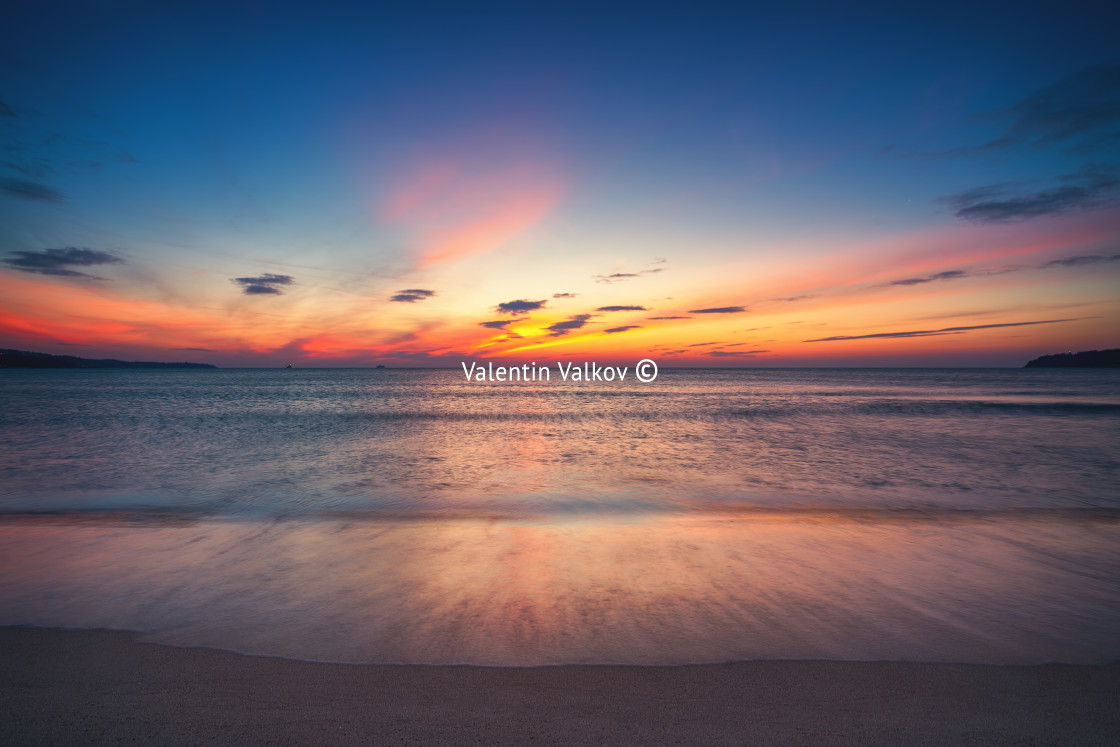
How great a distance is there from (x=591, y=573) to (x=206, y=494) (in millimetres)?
10420

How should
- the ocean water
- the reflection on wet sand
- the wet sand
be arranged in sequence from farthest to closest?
the ocean water
the reflection on wet sand
the wet sand

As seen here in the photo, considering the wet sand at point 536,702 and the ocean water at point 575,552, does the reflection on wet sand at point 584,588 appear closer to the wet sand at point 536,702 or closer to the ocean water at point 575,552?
the ocean water at point 575,552

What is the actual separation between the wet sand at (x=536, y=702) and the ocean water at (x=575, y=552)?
288 millimetres

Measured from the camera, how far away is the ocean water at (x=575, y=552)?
4504 mm

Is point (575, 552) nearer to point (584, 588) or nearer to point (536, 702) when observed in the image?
point (584, 588)

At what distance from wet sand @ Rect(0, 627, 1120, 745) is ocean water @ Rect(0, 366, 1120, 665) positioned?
288 millimetres

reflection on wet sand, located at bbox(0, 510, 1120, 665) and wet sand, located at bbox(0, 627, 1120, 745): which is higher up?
wet sand, located at bbox(0, 627, 1120, 745)

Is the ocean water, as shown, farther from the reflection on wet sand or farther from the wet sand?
the wet sand

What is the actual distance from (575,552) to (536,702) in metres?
3.78

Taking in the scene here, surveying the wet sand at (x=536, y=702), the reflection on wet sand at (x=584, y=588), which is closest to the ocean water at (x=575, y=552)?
the reflection on wet sand at (x=584, y=588)

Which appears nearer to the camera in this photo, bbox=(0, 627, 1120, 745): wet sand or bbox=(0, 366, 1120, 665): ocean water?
bbox=(0, 627, 1120, 745): wet sand

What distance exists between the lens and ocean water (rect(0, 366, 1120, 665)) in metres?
4.50

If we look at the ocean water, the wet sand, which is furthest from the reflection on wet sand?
the wet sand

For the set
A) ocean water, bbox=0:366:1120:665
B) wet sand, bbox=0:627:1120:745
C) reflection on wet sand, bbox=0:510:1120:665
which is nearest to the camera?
wet sand, bbox=0:627:1120:745
